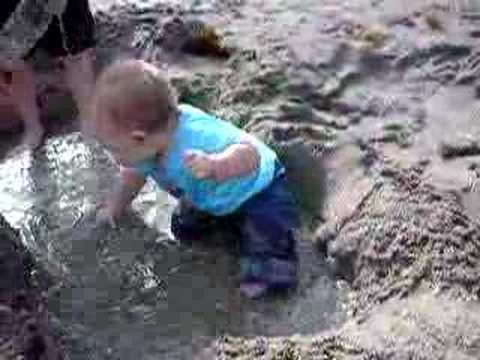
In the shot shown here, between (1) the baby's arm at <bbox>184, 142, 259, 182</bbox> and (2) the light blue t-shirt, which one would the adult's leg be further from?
(1) the baby's arm at <bbox>184, 142, 259, 182</bbox>

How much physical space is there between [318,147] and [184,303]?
701 mm

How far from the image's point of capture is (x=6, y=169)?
142 inches

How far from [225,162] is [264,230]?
0.22 meters

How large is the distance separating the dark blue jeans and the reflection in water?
53 mm

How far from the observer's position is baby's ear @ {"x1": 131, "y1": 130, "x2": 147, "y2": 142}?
2.99 metres

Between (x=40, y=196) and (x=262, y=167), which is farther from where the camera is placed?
(x=40, y=196)

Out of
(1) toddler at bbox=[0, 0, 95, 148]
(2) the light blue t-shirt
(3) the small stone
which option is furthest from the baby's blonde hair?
(3) the small stone

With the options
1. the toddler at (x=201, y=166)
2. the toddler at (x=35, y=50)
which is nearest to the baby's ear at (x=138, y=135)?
the toddler at (x=201, y=166)

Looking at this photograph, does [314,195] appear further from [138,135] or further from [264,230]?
[138,135]

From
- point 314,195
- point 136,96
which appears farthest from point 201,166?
point 314,195

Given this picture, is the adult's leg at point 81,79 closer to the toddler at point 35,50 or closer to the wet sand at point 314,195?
the toddler at point 35,50

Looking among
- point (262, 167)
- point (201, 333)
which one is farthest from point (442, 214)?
point (201, 333)

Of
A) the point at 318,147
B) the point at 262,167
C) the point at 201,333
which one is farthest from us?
the point at 318,147

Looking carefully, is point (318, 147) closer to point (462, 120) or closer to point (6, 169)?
point (462, 120)
